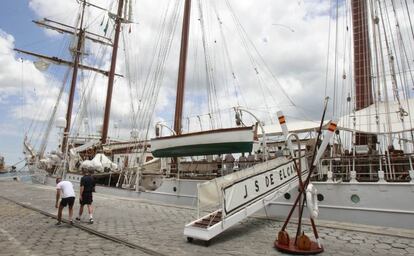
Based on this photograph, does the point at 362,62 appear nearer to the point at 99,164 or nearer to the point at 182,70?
the point at 182,70

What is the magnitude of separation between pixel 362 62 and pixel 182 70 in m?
10.2

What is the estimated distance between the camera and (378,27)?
617 inches

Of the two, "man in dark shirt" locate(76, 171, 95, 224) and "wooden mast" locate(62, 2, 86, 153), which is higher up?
"wooden mast" locate(62, 2, 86, 153)

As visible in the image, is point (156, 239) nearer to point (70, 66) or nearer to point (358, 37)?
point (358, 37)

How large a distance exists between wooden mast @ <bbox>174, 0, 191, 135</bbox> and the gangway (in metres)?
9.41

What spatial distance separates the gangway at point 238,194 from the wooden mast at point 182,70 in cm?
941

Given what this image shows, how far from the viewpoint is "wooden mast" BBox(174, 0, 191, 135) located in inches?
748

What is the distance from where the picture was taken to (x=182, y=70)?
19.8m

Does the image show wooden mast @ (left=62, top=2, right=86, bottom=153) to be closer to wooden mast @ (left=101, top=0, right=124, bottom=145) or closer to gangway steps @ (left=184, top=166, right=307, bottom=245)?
wooden mast @ (left=101, top=0, right=124, bottom=145)

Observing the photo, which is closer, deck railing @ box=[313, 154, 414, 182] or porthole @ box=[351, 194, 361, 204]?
deck railing @ box=[313, 154, 414, 182]

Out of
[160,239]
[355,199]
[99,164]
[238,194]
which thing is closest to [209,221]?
[238,194]

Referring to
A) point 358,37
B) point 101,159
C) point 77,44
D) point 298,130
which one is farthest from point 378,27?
point 77,44

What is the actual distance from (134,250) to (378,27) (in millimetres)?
15452

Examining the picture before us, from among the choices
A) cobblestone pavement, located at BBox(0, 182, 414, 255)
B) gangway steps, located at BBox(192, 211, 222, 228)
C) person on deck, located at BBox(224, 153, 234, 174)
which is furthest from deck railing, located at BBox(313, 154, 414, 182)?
gangway steps, located at BBox(192, 211, 222, 228)
